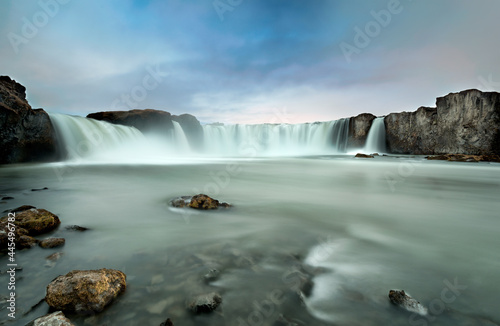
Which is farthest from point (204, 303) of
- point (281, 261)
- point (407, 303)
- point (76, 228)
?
point (76, 228)

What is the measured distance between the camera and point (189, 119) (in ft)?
130

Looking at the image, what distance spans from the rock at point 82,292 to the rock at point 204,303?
1.90 feet

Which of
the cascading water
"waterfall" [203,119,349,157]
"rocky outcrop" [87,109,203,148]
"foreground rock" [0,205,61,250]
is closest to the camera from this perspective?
"foreground rock" [0,205,61,250]

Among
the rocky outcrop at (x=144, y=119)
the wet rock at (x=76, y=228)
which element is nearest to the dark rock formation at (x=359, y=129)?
the rocky outcrop at (x=144, y=119)

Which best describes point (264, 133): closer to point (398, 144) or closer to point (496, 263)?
point (398, 144)

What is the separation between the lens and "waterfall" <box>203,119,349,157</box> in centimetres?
3800

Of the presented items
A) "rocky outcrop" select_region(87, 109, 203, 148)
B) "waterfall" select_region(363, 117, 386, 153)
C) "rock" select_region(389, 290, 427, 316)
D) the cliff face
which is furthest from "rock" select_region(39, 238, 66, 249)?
"waterfall" select_region(363, 117, 386, 153)

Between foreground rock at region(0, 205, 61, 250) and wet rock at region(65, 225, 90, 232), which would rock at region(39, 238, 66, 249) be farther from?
wet rock at region(65, 225, 90, 232)

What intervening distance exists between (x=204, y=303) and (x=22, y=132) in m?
16.8

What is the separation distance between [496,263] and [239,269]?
2.55 m

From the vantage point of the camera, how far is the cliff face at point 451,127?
880 inches

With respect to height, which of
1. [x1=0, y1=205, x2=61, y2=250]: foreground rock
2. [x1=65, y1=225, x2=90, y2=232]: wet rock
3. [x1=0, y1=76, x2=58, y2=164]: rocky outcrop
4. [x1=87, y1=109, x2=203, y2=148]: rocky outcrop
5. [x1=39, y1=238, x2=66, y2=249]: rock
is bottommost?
[x1=65, y1=225, x2=90, y2=232]: wet rock

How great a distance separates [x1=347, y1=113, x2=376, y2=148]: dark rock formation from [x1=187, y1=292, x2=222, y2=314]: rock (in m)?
37.1

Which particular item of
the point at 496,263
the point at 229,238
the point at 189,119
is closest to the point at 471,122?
the point at 496,263
